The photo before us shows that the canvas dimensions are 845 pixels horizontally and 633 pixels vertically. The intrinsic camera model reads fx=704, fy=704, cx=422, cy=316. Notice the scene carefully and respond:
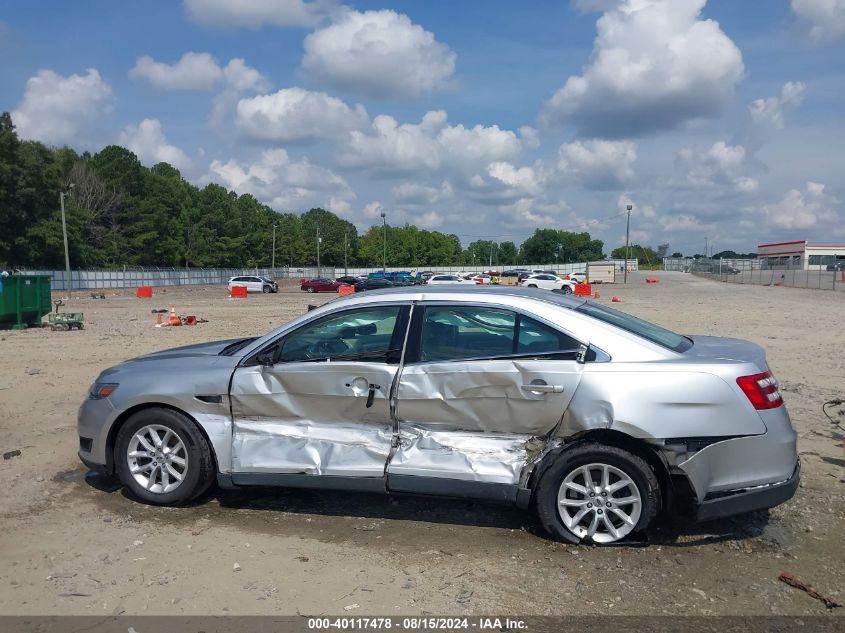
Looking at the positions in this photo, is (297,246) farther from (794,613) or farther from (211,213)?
(794,613)

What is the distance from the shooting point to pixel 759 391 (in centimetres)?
440

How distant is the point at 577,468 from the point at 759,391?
48.4 inches

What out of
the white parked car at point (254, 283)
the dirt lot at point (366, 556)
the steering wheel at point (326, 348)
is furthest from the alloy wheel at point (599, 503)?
the white parked car at point (254, 283)

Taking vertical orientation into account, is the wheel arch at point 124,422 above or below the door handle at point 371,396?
below

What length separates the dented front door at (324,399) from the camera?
191 inches

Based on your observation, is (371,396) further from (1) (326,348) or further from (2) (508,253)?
(2) (508,253)

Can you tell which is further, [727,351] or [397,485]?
[727,351]

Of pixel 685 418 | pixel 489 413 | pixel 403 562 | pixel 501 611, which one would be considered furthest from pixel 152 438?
pixel 685 418

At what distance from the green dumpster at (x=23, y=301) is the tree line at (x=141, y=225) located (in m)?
48.3

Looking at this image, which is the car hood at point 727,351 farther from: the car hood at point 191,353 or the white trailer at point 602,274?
the white trailer at point 602,274

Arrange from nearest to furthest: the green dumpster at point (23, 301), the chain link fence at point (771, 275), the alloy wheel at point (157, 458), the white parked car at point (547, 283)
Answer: the alloy wheel at point (157, 458) < the green dumpster at point (23, 301) < the white parked car at point (547, 283) < the chain link fence at point (771, 275)

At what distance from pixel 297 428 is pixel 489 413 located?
1.39m

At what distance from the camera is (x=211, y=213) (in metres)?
96.4

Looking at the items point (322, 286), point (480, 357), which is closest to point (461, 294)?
point (480, 357)
